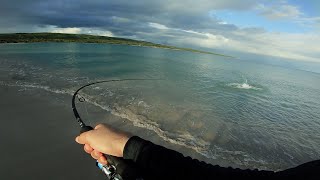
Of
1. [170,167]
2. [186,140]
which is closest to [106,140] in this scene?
[170,167]

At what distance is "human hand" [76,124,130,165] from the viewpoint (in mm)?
1677

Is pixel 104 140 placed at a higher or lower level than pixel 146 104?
higher

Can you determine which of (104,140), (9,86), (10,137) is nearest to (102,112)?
(10,137)

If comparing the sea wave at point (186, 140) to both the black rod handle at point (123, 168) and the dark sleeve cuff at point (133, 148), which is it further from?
the dark sleeve cuff at point (133, 148)

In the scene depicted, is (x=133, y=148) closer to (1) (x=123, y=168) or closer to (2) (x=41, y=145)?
(1) (x=123, y=168)

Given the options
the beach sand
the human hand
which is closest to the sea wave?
the beach sand

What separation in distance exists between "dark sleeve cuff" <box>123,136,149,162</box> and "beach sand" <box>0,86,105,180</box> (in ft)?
16.1

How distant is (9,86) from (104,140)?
1482 centimetres

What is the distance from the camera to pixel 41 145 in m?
7.20

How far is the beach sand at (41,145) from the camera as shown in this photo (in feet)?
19.8

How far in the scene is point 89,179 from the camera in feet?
19.7

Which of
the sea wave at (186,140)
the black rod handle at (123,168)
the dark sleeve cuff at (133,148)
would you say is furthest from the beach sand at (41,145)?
the dark sleeve cuff at (133,148)

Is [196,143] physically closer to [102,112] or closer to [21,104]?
[102,112]

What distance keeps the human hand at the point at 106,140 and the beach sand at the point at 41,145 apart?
470cm
